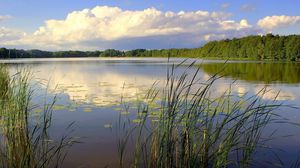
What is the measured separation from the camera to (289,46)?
240 ft

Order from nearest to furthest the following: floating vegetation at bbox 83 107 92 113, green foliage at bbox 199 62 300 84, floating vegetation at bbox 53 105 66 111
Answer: floating vegetation at bbox 83 107 92 113, floating vegetation at bbox 53 105 66 111, green foliage at bbox 199 62 300 84

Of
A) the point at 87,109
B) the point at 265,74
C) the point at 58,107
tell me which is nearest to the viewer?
the point at 87,109

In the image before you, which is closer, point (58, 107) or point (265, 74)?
point (58, 107)

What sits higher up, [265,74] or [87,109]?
[265,74]

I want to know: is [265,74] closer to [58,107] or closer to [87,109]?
[87,109]

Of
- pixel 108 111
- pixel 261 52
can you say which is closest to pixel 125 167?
pixel 108 111

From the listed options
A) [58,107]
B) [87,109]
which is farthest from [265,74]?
[58,107]

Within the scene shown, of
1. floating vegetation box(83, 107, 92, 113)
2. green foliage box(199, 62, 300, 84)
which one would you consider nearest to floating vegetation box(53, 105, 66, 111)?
floating vegetation box(83, 107, 92, 113)

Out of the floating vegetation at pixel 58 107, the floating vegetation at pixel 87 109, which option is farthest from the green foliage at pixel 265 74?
the floating vegetation at pixel 58 107

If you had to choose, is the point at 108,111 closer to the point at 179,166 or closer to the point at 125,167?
the point at 125,167

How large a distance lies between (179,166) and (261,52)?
8558 cm

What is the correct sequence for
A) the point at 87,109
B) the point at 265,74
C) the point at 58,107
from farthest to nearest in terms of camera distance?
the point at 265,74, the point at 58,107, the point at 87,109

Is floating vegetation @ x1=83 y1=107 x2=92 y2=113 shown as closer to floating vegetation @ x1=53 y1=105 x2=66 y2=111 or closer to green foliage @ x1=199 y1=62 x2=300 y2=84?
floating vegetation @ x1=53 y1=105 x2=66 y2=111

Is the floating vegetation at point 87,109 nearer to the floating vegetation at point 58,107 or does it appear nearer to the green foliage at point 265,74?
the floating vegetation at point 58,107
